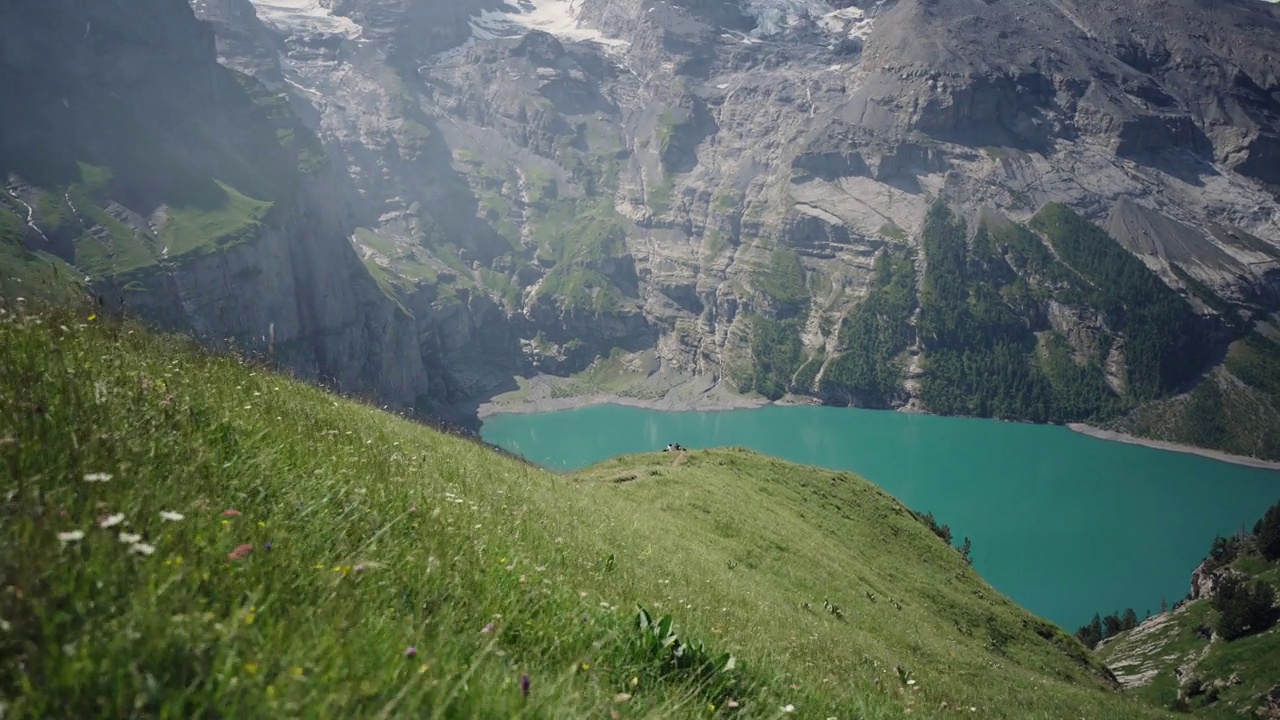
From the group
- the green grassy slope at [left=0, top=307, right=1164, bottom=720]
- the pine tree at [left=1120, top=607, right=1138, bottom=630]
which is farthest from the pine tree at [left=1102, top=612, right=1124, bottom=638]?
the green grassy slope at [left=0, top=307, right=1164, bottom=720]

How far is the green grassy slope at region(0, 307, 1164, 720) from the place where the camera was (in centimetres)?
244

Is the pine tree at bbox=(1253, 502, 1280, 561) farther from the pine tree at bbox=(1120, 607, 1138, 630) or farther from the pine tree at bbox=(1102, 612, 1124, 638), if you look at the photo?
the pine tree at bbox=(1102, 612, 1124, 638)

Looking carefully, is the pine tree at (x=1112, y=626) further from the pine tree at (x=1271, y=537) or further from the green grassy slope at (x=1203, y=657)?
the pine tree at (x=1271, y=537)

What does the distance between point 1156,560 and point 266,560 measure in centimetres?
19512

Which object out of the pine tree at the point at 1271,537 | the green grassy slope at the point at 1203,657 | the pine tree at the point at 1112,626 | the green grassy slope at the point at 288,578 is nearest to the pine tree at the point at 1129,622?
the pine tree at the point at 1112,626

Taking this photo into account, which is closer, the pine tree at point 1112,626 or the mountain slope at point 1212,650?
the mountain slope at point 1212,650

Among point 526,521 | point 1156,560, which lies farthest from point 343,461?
point 1156,560

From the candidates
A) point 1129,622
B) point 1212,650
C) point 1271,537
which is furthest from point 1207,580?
point 1212,650

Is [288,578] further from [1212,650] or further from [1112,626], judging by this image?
[1112,626]

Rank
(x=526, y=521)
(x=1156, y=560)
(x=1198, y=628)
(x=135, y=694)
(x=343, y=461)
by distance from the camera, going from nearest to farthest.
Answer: (x=135, y=694) < (x=343, y=461) < (x=526, y=521) < (x=1198, y=628) < (x=1156, y=560)

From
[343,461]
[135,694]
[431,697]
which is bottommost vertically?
[343,461]

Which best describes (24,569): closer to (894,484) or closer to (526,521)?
(526,521)

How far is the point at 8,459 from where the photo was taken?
3434 mm

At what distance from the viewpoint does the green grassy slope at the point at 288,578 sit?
2441 mm
